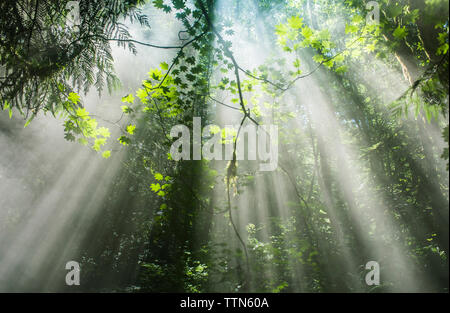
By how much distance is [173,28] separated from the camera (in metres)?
9.92

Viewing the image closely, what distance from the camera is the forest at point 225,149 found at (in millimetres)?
1817

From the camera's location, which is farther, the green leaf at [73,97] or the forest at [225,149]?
the green leaf at [73,97]

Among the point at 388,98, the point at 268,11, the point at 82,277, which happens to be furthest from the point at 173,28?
the point at 82,277

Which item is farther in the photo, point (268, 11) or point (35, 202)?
point (35, 202)

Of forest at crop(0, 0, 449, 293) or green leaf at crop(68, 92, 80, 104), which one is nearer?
forest at crop(0, 0, 449, 293)

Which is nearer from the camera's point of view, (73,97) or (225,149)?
(73,97)

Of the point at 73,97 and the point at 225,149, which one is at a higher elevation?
the point at 225,149

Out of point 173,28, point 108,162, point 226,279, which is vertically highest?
point 173,28

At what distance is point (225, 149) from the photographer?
425 cm

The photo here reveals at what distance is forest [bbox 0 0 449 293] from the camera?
1817 millimetres

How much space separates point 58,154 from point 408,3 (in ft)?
39.7
